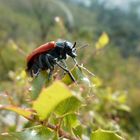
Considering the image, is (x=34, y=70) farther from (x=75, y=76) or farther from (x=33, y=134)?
(x=33, y=134)

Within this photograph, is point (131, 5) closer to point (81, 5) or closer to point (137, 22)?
point (81, 5)

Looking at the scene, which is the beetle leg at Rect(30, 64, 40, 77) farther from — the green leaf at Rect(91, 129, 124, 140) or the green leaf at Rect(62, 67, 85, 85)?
the green leaf at Rect(91, 129, 124, 140)

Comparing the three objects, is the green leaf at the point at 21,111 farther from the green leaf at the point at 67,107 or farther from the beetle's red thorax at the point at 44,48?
the beetle's red thorax at the point at 44,48

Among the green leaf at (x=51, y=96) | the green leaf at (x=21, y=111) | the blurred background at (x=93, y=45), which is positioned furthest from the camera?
the blurred background at (x=93, y=45)

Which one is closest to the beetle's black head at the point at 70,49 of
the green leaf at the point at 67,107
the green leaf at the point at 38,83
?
the green leaf at the point at 38,83

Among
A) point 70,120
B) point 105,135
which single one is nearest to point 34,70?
point 70,120

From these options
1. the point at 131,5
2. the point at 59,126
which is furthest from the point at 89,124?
the point at 131,5
